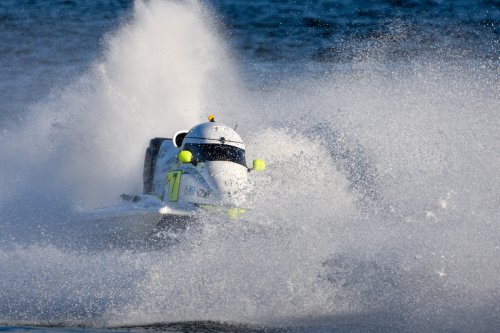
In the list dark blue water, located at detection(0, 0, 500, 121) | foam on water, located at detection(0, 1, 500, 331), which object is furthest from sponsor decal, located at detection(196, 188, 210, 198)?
dark blue water, located at detection(0, 0, 500, 121)

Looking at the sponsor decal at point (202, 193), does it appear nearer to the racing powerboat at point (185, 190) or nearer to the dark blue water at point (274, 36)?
the racing powerboat at point (185, 190)

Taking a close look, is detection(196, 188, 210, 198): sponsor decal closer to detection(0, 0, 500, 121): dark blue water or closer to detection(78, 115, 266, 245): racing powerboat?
detection(78, 115, 266, 245): racing powerboat

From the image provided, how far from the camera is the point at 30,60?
42.6 m

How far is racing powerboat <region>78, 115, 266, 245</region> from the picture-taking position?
10.2 m

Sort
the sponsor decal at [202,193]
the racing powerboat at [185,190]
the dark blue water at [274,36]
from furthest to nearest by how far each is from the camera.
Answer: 1. the dark blue water at [274,36]
2. the sponsor decal at [202,193]
3. the racing powerboat at [185,190]

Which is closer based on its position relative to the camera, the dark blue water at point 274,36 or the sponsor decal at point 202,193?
the sponsor decal at point 202,193

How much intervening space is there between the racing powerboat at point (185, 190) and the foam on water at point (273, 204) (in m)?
0.53

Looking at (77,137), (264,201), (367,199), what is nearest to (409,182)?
(367,199)

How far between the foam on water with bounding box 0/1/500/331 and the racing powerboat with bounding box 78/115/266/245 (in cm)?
53

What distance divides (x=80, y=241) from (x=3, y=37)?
120 feet

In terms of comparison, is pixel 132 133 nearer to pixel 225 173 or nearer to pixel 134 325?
pixel 225 173

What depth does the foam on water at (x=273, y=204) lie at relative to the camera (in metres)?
6.90

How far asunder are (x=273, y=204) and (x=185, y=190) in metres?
1.80

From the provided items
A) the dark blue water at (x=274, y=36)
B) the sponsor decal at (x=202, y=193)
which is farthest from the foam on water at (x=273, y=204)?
the dark blue water at (x=274, y=36)
